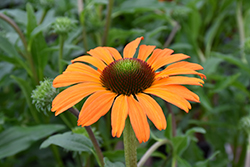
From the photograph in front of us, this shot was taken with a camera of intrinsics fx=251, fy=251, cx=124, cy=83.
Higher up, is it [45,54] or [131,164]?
[45,54]

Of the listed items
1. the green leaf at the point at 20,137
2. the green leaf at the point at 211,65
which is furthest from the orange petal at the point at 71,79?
the green leaf at the point at 211,65

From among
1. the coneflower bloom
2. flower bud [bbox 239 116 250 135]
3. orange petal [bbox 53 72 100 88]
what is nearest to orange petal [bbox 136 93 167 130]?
the coneflower bloom

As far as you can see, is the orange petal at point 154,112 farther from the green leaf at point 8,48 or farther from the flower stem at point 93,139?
the green leaf at point 8,48

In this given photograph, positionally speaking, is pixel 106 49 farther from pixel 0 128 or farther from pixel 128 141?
pixel 0 128

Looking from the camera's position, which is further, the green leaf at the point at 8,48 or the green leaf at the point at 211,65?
the green leaf at the point at 211,65

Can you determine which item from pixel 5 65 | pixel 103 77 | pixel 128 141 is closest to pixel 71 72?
pixel 103 77

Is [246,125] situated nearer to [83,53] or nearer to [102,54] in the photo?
[102,54]
